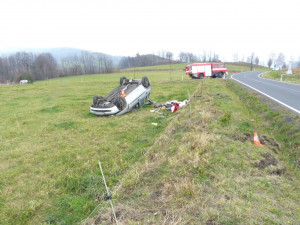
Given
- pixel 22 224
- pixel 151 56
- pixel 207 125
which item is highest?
pixel 151 56

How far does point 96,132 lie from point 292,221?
5581mm

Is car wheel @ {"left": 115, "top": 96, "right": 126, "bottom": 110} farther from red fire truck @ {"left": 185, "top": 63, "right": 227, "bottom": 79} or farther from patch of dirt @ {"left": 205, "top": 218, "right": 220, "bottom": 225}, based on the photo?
red fire truck @ {"left": 185, "top": 63, "right": 227, "bottom": 79}

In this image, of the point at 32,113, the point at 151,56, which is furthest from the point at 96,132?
the point at 151,56

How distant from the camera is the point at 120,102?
27.9 ft

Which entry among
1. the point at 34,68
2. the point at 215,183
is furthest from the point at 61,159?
the point at 34,68

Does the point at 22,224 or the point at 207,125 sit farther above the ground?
the point at 207,125

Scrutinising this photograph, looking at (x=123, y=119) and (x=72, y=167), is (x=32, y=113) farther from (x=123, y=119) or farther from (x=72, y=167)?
(x=72, y=167)

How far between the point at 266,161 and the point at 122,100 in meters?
6.33

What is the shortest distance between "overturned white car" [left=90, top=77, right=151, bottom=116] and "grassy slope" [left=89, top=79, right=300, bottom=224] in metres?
3.96

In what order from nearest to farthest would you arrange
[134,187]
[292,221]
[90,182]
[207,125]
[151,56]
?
[292,221], [134,187], [90,182], [207,125], [151,56]

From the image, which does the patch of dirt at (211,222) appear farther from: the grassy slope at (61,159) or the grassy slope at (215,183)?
the grassy slope at (61,159)

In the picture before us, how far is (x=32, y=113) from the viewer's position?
9336 millimetres

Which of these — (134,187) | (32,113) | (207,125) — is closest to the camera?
(134,187)

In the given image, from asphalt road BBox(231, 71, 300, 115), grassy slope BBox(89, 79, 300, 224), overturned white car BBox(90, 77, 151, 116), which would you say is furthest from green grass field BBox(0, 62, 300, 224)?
asphalt road BBox(231, 71, 300, 115)
